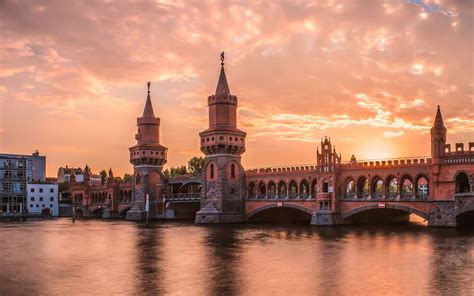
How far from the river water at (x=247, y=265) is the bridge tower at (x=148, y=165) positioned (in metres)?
49.8

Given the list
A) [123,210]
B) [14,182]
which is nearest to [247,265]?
[123,210]

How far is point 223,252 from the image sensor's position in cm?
4294

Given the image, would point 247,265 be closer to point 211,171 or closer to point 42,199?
point 211,171

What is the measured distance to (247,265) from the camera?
3497 centimetres

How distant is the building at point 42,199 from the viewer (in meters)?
132

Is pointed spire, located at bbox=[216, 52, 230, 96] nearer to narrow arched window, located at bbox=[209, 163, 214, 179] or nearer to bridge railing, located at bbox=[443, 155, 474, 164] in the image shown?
narrow arched window, located at bbox=[209, 163, 214, 179]

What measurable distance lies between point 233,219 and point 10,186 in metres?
67.3

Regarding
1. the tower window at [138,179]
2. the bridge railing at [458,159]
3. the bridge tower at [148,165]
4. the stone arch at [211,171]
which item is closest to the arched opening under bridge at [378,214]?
the bridge railing at [458,159]

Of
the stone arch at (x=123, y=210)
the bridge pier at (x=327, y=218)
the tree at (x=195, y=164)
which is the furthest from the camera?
the tree at (x=195, y=164)

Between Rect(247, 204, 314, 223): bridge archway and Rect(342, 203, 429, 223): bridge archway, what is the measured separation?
33.6 ft

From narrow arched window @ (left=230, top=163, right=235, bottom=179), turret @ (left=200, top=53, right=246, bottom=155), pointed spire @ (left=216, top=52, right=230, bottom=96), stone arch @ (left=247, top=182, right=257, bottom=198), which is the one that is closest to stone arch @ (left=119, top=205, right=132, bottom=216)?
stone arch @ (left=247, top=182, right=257, bottom=198)

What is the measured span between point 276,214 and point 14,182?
229ft

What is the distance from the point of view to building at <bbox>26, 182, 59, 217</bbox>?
434 ft

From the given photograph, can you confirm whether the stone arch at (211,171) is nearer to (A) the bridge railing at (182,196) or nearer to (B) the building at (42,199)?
(A) the bridge railing at (182,196)
